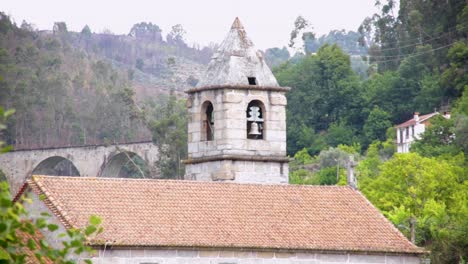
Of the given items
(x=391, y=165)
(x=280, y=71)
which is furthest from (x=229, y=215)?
(x=280, y=71)

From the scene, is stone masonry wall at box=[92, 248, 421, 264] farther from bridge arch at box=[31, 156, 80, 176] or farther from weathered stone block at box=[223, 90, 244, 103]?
bridge arch at box=[31, 156, 80, 176]

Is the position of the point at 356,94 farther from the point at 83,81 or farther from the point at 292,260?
the point at 292,260

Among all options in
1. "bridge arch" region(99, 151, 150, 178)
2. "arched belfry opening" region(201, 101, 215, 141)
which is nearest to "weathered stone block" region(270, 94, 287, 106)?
"arched belfry opening" region(201, 101, 215, 141)

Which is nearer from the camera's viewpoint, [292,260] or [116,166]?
[292,260]

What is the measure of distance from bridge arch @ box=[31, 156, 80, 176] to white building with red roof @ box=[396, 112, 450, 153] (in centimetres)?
2350

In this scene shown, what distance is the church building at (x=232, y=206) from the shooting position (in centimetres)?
3459

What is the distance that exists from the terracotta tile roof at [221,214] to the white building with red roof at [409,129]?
63.8m

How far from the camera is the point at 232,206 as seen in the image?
3672 centimetres

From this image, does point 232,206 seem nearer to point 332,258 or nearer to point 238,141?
point 332,258

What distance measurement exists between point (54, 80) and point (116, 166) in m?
29.4

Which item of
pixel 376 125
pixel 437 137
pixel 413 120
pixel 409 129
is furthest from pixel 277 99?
→ pixel 376 125

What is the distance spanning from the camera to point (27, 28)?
526 ft

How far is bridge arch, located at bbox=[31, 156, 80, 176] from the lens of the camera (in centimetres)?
11588

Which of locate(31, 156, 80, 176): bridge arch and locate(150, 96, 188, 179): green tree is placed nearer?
locate(150, 96, 188, 179): green tree
